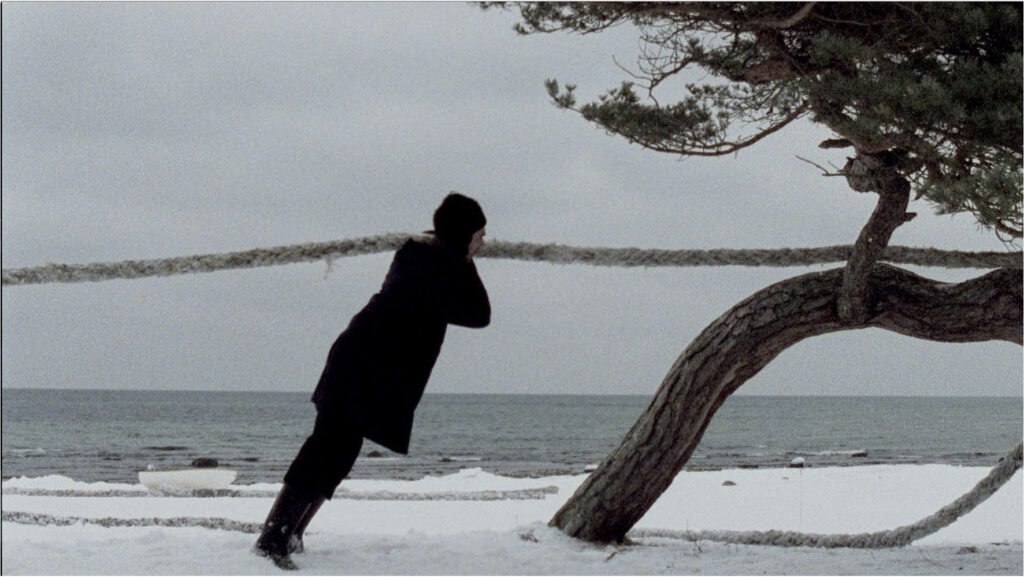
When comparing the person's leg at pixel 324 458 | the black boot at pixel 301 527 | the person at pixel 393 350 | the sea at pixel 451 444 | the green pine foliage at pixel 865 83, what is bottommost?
the sea at pixel 451 444

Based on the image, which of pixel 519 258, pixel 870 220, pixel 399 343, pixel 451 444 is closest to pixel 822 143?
pixel 870 220

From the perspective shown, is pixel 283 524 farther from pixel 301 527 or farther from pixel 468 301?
pixel 468 301

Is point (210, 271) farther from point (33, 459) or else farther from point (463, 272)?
point (33, 459)

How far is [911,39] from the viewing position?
134 inches

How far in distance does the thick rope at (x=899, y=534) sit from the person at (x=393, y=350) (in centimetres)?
185

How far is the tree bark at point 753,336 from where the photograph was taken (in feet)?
13.0

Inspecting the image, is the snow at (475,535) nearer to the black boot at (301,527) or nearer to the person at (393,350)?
→ the black boot at (301,527)

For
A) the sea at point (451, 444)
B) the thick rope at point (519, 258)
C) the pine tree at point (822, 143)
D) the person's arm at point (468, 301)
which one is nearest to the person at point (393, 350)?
the person's arm at point (468, 301)

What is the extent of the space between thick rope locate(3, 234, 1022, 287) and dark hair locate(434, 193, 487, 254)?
0.49 ft

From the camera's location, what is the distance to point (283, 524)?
3227mm

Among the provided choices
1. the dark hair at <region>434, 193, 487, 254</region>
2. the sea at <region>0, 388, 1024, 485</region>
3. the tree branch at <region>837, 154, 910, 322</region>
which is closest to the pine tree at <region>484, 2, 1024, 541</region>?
the tree branch at <region>837, 154, 910, 322</region>

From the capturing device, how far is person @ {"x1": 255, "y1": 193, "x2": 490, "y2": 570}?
3.08 m

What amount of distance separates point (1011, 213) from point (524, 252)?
169cm

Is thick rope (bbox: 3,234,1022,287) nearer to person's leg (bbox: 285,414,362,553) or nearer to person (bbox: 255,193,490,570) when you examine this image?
person (bbox: 255,193,490,570)
